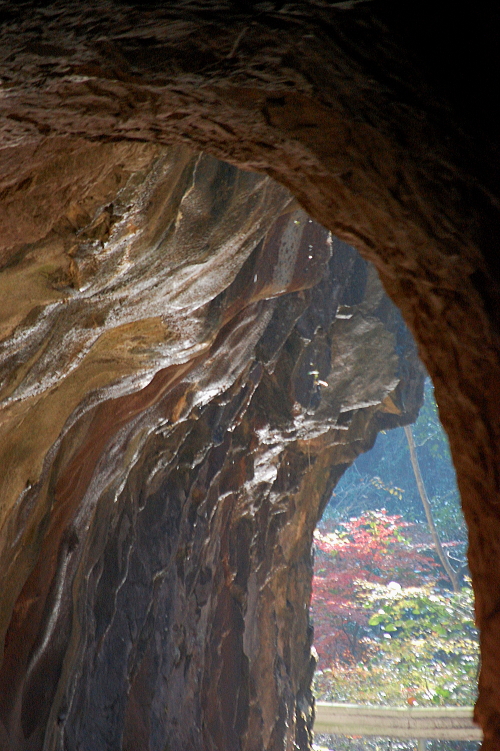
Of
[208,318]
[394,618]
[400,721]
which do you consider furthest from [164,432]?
[394,618]

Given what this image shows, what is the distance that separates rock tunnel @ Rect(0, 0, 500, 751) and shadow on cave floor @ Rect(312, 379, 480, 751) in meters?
3.84

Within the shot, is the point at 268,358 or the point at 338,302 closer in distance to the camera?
the point at 268,358

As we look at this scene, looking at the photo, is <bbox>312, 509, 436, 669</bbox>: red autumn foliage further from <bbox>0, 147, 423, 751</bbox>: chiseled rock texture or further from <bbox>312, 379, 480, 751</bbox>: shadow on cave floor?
<bbox>0, 147, 423, 751</bbox>: chiseled rock texture

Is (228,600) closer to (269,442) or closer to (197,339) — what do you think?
(269,442)

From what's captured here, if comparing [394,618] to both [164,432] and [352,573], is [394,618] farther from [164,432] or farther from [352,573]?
[164,432]

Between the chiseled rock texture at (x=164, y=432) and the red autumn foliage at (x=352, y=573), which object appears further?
the red autumn foliage at (x=352, y=573)

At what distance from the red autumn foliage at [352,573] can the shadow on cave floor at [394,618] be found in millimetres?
21

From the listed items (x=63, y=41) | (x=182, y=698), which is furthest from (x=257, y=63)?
(x=182, y=698)

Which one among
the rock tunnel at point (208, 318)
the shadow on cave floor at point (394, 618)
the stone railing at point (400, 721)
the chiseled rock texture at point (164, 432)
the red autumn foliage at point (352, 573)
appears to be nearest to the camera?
the rock tunnel at point (208, 318)

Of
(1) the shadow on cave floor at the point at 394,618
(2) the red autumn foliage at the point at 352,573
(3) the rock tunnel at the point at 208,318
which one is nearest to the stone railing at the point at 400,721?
(1) the shadow on cave floor at the point at 394,618

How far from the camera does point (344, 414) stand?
8.28m

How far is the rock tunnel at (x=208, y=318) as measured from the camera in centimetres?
114

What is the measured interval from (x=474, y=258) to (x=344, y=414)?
7.20 meters

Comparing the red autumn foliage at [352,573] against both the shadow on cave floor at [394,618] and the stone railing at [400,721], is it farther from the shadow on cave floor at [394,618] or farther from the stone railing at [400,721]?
the stone railing at [400,721]
